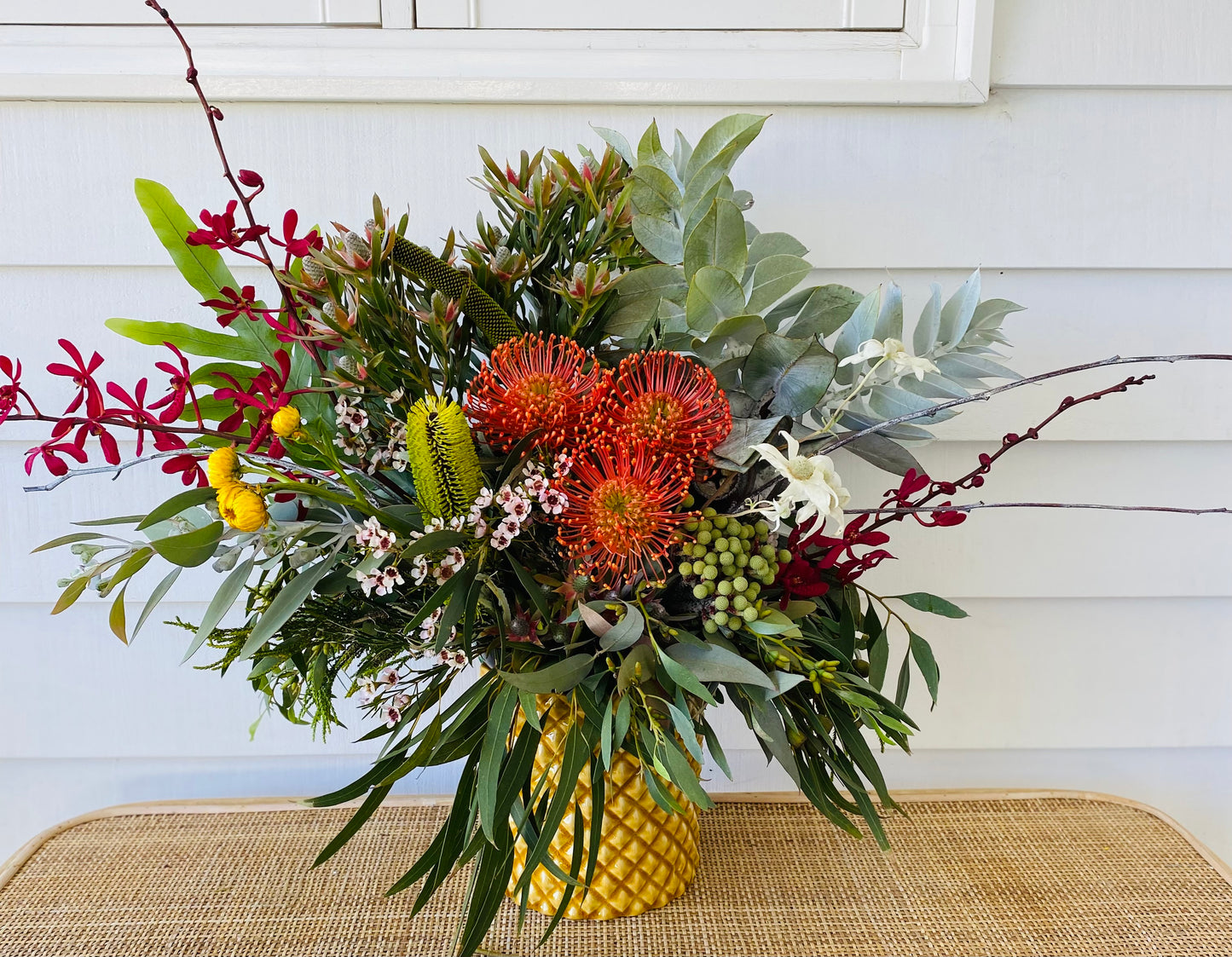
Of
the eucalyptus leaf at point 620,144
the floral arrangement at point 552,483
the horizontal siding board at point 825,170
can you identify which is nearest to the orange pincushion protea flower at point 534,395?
the floral arrangement at point 552,483

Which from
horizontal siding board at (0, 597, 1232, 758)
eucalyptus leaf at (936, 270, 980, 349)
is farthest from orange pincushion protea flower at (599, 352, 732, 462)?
horizontal siding board at (0, 597, 1232, 758)

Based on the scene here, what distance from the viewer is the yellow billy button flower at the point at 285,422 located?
0.53 meters

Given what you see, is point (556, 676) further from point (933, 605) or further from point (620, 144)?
point (620, 144)

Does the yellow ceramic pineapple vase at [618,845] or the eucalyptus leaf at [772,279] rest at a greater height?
the eucalyptus leaf at [772,279]

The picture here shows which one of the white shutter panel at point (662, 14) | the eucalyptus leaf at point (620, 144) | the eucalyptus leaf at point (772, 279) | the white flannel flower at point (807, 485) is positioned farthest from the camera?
the white shutter panel at point (662, 14)

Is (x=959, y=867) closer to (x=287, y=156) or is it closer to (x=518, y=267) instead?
(x=518, y=267)

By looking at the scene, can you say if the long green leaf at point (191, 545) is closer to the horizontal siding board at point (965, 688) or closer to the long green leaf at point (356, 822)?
the long green leaf at point (356, 822)

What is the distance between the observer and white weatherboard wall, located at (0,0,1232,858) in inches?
32.5

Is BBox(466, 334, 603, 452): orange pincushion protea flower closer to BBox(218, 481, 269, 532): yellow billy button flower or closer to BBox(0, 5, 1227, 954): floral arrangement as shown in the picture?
BBox(0, 5, 1227, 954): floral arrangement

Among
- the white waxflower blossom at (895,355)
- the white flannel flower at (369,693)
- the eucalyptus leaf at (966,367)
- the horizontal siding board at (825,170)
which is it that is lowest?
the white flannel flower at (369,693)

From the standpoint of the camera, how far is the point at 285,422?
0.53 meters

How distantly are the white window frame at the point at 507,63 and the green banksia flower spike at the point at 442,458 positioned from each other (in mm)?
422

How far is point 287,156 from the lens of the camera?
0.83 meters

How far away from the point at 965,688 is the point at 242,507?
2.45ft
